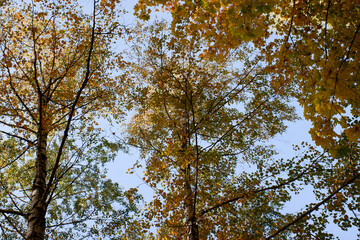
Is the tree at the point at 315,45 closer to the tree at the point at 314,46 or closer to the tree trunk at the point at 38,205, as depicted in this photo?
the tree at the point at 314,46

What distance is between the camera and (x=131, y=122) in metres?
8.90

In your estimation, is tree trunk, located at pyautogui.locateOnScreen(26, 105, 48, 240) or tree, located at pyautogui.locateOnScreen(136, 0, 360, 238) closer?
tree, located at pyautogui.locateOnScreen(136, 0, 360, 238)

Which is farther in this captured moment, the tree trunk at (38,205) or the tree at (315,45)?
the tree trunk at (38,205)

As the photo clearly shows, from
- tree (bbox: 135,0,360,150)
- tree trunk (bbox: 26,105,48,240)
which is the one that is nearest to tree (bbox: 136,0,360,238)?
tree (bbox: 135,0,360,150)

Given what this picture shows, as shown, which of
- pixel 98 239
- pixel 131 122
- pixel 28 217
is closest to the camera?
pixel 28 217

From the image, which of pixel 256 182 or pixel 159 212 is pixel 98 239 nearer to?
pixel 159 212

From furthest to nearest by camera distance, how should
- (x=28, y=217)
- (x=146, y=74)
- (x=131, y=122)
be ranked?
(x=131, y=122) < (x=146, y=74) < (x=28, y=217)

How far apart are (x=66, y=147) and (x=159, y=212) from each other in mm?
3972

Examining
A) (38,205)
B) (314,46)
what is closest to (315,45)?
(314,46)

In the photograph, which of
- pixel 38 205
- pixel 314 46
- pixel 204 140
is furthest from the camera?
pixel 204 140

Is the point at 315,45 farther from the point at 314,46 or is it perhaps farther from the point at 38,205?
the point at 38,205

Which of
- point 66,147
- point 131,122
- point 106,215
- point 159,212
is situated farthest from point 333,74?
point 131,122

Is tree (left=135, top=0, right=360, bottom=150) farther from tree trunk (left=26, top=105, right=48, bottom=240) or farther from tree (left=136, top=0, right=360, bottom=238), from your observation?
tree trunk (left=26, top=105, right=48, bottom=240)

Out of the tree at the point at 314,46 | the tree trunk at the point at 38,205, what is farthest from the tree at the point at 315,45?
the tree trunk at the point at 38,205
